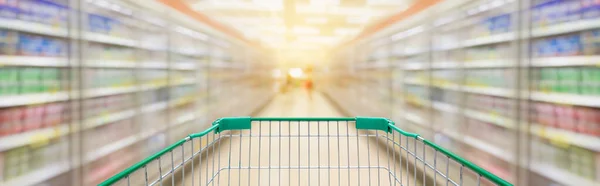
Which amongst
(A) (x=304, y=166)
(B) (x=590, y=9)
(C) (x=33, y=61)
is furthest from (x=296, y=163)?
(B) (x=590, y=9)

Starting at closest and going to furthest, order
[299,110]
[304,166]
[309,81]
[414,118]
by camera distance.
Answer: [304,166]
[414,118]
[299,110]
[309,81]

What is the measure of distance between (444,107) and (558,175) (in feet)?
3.45

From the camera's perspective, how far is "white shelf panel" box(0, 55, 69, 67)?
1352mm

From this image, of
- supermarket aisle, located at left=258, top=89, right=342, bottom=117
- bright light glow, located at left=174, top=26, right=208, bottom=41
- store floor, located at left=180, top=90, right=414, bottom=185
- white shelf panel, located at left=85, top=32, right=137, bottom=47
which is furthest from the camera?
supermarket aisle, located at left=258, top=89, right=342, bottom=117

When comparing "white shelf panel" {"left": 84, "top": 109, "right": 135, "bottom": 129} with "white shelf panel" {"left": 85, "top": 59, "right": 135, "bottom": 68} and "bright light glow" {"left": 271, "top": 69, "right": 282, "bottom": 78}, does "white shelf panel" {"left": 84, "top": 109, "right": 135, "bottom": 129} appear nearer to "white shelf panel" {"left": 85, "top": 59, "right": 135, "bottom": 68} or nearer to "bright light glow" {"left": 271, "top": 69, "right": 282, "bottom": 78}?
"white shelf panel" {"left": 85, "top": 59, "right": 135, "bottom": 68}

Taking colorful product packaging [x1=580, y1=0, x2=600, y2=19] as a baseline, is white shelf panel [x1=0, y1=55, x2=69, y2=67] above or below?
below

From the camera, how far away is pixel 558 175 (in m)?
1.56

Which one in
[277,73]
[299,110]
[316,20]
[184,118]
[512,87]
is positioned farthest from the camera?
[277,73]

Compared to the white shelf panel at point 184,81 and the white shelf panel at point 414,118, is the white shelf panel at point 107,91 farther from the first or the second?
the white shelf panel at point 414,118

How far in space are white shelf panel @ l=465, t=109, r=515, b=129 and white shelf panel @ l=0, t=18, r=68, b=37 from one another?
279 cm

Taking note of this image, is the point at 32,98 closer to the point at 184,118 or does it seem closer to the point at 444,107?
the point at 184,118

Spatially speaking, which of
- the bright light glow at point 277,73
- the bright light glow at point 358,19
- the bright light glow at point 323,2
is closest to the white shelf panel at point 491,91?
the bright light glow at point 323,2

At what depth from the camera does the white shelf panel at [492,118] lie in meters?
1.82

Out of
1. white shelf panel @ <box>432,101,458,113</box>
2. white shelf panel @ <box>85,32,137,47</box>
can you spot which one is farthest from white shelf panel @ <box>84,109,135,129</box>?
white shelf panel @ <box>432,101,458,113</box>
